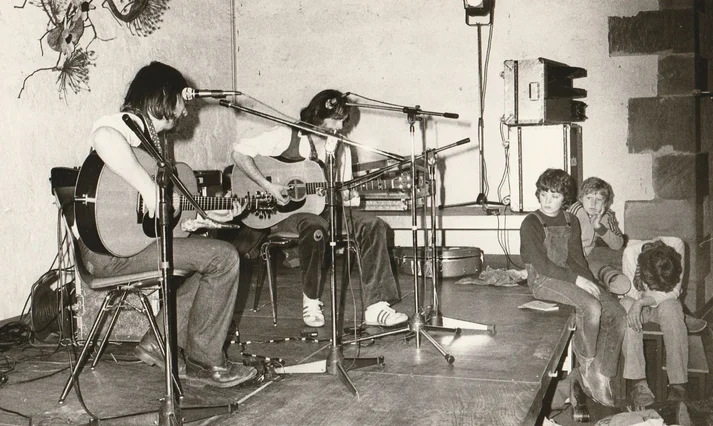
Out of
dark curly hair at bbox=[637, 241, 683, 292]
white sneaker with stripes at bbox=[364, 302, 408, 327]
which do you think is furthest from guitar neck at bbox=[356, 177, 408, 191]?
dark curly hair at bbox=[637, 241, 683, 292]

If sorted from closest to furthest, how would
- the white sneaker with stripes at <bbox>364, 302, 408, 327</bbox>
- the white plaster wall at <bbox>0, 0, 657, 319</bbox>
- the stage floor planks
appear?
1. the stage floor planks
2. the white sneaker with stripes at <bbox>364, 302, 408, 327</bbox>
3. the white plaster wall at <bbox>0, 0, 657, 319</bbox>

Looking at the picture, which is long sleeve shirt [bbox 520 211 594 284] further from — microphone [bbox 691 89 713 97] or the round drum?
microphone [bbox 691 89 713 97]

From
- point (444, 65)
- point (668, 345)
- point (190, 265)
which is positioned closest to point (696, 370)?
point (668, 345)

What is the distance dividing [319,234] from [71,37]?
2.15m

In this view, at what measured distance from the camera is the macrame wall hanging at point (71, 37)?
14.1 ft

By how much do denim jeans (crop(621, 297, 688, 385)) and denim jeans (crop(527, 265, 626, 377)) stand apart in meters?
0.43

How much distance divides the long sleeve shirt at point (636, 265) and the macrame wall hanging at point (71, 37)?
13.0ft

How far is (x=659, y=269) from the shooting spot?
4457mm

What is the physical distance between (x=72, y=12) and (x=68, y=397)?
2792 millimetres

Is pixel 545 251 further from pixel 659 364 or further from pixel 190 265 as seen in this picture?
pixel 190 265

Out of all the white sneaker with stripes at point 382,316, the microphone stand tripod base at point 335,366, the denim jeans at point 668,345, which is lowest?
the denim jeans at point 668,345

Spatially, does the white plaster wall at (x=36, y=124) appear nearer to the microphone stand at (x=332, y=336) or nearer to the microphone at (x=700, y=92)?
the microphone stand at (x=332, y=336)

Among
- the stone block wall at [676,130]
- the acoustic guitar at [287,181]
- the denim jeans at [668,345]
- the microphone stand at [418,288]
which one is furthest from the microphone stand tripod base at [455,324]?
the stone block wall at [676,130]

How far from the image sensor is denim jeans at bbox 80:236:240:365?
9.05ft
